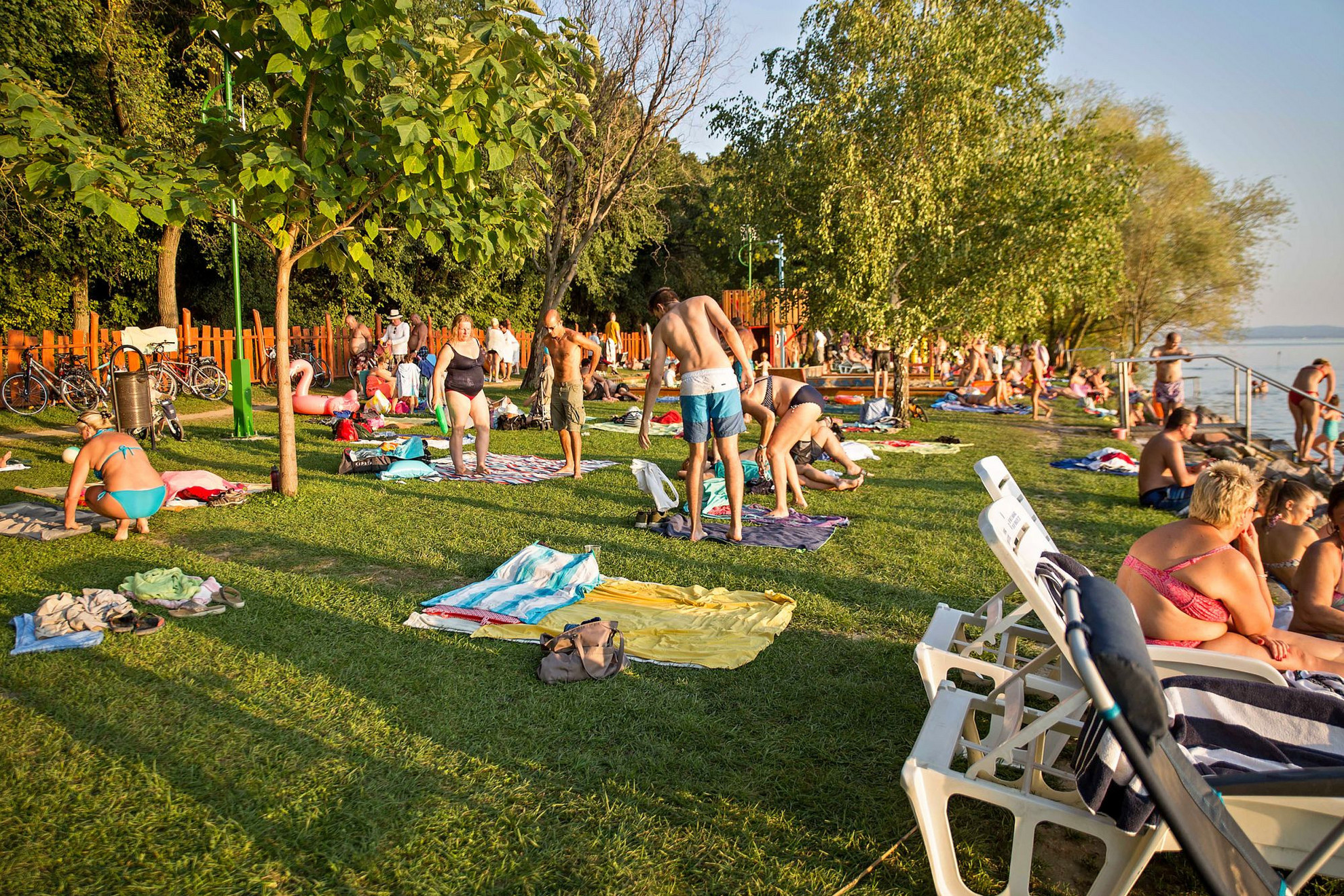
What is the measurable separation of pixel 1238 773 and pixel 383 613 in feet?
14.0

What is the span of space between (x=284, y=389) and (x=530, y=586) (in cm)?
444

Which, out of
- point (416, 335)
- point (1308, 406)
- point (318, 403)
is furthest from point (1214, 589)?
point (416, 335)

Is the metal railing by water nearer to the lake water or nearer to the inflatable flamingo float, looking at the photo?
the lake water

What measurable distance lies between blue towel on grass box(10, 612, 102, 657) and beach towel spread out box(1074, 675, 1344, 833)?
470 centimetres

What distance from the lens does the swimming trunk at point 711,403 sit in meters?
6.62

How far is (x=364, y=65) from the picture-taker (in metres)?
6.50

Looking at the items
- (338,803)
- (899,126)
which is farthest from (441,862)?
(899,126)

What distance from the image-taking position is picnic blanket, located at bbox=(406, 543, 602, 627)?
196 inches

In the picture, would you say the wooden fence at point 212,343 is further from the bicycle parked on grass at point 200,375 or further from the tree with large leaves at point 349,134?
the tree with large leaves at point 349,134

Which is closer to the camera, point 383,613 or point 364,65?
point 383,613

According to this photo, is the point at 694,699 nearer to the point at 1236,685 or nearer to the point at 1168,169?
the point at 1236,685

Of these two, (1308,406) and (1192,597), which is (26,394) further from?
(1308,406)

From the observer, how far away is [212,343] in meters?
19.1

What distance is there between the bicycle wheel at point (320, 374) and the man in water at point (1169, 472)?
19.2 m
